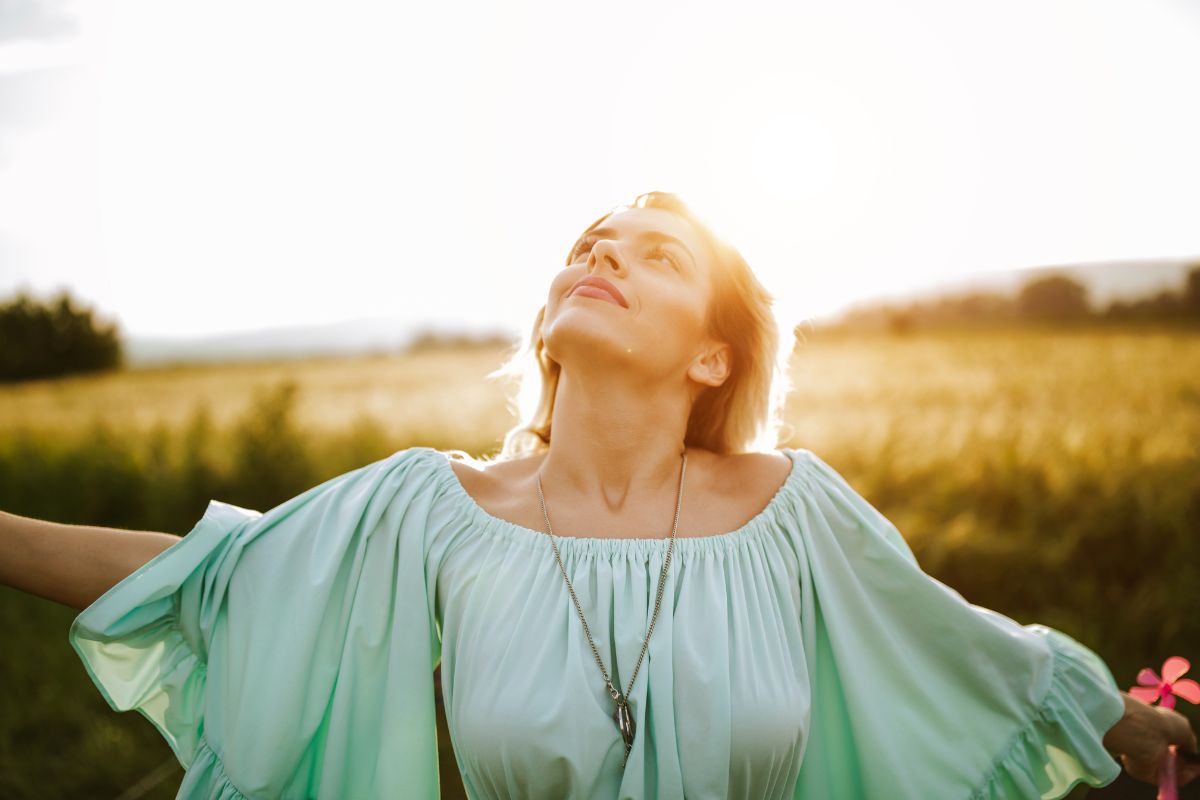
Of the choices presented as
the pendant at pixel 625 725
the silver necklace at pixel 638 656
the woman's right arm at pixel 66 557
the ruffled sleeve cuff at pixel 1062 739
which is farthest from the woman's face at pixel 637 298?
the ruffled sleeve cuff at pixel 1062 739

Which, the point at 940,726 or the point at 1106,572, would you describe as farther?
the point at 1106,572

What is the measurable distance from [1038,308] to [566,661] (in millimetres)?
5817

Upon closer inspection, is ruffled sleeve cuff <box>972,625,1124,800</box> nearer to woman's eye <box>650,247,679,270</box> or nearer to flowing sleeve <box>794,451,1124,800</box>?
flowing sleeve <box>794,451,1124,800</box>

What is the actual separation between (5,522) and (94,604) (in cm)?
24

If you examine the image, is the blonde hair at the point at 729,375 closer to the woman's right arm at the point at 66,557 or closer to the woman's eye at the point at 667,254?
the woman's eye at the point at 667,254

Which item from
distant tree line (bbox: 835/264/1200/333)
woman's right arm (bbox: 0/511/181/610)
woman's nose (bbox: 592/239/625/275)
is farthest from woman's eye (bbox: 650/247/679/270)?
distant tree line (bbox: 835/264/1200/333)

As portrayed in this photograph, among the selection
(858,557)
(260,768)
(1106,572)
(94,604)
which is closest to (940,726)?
(858,557)

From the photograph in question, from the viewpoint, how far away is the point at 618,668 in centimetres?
179

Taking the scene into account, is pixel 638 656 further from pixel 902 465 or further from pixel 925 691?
pixel 902 465

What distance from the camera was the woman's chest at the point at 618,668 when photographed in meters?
1.67

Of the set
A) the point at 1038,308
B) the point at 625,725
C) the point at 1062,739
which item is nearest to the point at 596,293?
the point at 625,725

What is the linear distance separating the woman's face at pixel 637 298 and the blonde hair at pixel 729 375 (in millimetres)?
69

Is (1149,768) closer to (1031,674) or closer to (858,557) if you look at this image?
(1031,674)

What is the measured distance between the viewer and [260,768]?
1700 mm
